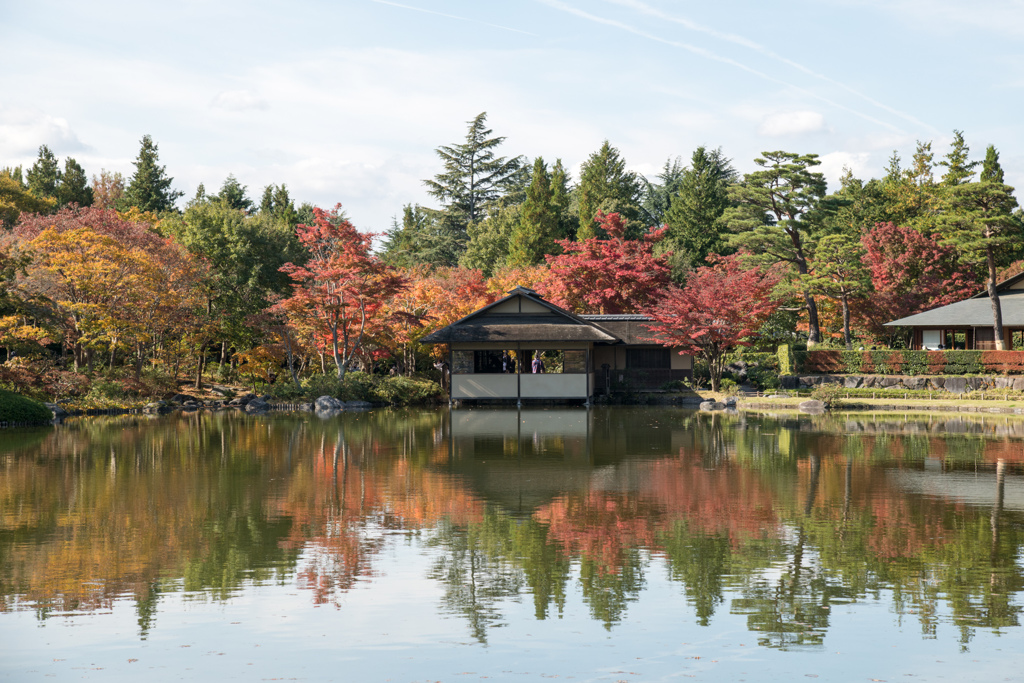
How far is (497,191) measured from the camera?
6700 centimetres

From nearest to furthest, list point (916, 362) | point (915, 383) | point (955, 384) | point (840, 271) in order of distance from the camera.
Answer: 1. point (955, 384)
2. point (915, 383)
3. point (916, 362)
4. point (840, 271)

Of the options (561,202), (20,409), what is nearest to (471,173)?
(561,202)

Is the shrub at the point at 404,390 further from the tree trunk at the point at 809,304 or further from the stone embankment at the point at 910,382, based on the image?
the tree trunk at the point at 809,304

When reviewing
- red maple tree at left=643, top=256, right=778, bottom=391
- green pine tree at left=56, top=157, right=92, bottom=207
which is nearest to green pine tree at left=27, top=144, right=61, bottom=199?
green pine tree at left=56, top=157, right=92, bottom=207

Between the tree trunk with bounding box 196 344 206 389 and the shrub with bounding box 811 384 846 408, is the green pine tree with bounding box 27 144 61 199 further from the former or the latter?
the shrub with bounding box 811 384 846 408

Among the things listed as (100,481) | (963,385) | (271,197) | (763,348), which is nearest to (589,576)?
(100,481)

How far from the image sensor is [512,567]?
8914mm

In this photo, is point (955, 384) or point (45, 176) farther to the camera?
point (45, 176)

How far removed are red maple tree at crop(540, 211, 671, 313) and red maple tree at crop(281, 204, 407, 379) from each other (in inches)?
367

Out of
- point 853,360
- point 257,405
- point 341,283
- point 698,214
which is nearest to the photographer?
point 257,405

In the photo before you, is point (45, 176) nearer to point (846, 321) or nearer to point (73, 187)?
point (73, 187)

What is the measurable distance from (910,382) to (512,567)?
3058cm

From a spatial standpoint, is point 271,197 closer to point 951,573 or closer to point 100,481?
point 100,481

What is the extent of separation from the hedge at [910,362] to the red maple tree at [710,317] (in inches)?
141
